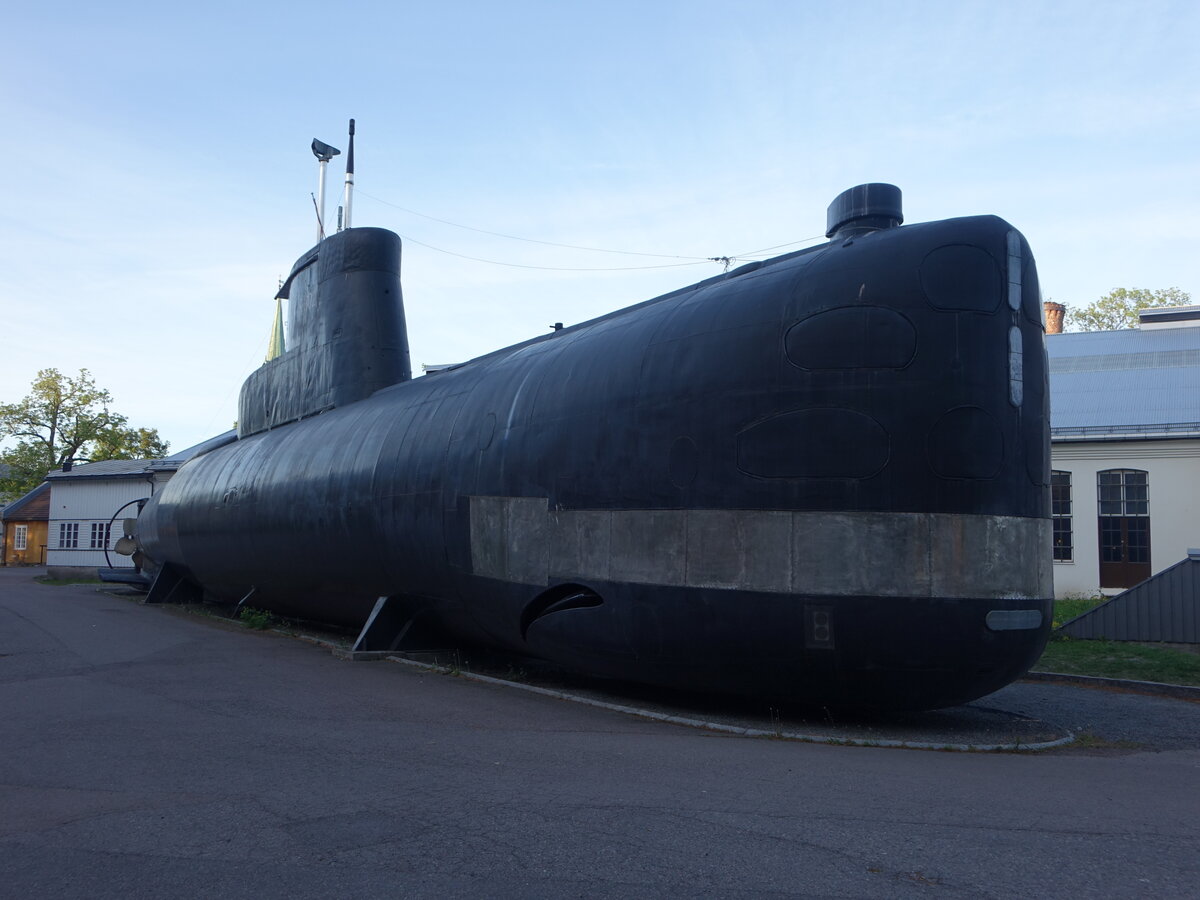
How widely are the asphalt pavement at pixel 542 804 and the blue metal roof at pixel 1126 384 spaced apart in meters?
17.4

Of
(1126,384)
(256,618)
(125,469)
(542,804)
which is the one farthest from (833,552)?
(125,469)

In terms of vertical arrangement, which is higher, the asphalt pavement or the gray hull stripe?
the gray hull stripe

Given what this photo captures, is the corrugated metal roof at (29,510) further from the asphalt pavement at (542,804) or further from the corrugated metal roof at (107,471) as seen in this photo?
the asphalt pavement at (542,804)

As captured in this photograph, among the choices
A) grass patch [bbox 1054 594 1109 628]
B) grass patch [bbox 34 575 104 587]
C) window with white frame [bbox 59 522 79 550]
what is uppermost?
window with white frame [bbox 59 522 79 550]

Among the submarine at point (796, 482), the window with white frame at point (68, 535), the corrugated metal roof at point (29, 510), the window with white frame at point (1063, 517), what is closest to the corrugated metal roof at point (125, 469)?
the window with white frame at point (68, 535)

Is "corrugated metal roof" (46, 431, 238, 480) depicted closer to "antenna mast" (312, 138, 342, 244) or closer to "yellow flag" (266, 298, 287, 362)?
"yellow flag" (266, 298, 287, 362)

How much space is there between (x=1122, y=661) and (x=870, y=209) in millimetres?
8852

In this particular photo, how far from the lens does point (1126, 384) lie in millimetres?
28984

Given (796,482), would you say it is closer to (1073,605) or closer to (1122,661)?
(1122,661)

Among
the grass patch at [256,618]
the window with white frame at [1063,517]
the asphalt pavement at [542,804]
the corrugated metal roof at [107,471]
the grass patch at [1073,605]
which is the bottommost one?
the grass patch at [256,618]

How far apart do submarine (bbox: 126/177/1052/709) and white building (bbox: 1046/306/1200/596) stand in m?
18.8

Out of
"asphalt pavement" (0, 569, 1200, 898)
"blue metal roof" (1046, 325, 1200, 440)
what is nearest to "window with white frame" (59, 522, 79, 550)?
"asphalt pavement" (0, 569, 1200, 898)

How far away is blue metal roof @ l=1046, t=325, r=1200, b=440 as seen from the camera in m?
26.2

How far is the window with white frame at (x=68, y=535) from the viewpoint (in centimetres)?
4700
